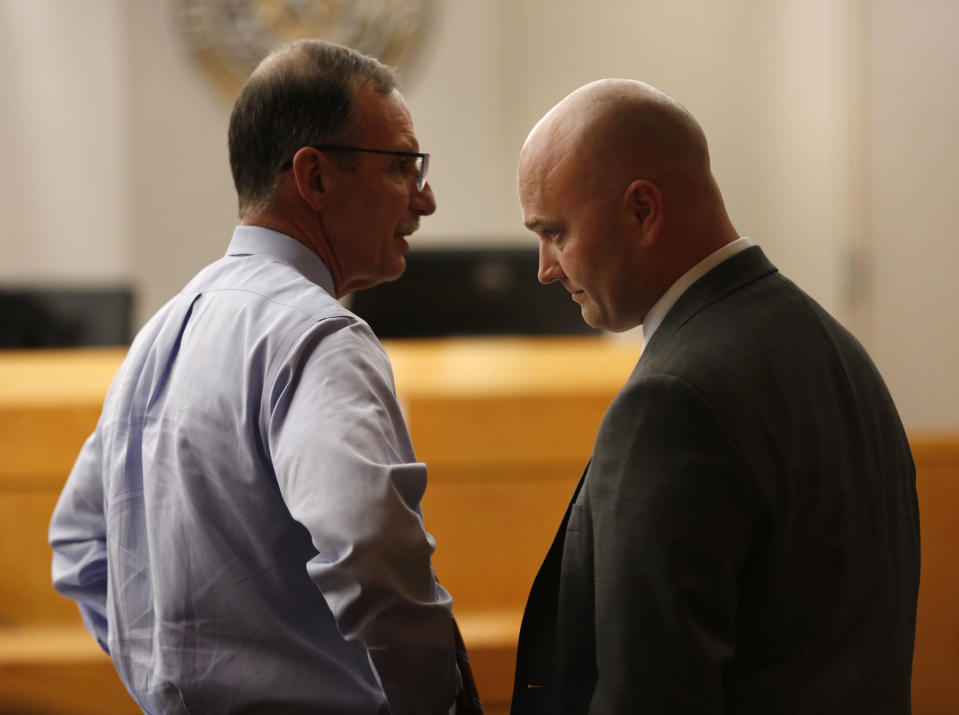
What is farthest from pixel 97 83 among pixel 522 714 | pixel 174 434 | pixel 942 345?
pixel 522 714

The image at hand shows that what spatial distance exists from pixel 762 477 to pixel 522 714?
0.36 metres

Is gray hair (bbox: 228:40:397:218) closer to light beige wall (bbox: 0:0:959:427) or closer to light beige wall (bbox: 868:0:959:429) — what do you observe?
light beige wall (bbox: 0:0:959:427)

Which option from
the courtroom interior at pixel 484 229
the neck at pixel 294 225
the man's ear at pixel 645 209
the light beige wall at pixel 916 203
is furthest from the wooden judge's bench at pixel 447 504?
the light beige wall at pixel 916 203

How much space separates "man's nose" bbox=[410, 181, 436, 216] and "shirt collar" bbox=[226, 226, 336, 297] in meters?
0.16

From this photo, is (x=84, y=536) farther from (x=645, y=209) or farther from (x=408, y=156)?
(x=645, y=209)

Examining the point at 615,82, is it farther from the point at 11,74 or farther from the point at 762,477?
the point at 11,74

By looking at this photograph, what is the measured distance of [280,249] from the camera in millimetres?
1206

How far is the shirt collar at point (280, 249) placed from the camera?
121 cm

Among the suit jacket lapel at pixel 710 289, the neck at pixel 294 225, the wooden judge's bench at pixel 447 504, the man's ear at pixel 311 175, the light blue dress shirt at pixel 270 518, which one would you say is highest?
the man's ear at pixel 311 175

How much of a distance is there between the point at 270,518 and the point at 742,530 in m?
0.48

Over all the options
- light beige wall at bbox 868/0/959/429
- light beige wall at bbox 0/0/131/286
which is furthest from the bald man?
light beige wall at bbox 0/0/131/286

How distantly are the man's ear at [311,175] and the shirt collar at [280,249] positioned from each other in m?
0.05

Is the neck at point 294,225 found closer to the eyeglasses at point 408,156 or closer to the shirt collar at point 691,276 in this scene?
the eyeglasses at point 408,156

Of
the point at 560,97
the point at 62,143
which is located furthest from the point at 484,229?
the point at 62,143
